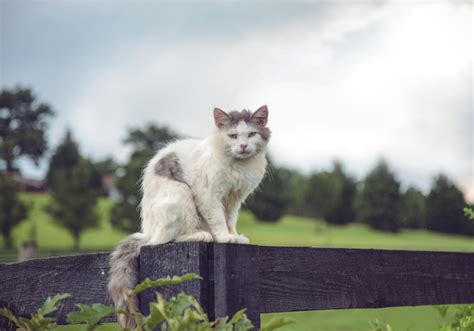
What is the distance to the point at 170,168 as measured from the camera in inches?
95.7

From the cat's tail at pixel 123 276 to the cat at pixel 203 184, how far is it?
0.04m

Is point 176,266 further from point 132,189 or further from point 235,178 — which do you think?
point 132,189

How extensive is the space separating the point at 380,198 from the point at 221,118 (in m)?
43.1

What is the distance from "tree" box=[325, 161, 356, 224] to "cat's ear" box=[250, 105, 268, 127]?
43.4 metres

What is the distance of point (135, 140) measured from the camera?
43688 millimetres

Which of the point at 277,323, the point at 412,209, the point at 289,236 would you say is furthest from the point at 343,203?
the point at 277,323

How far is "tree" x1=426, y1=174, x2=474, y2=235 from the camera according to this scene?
12234mm

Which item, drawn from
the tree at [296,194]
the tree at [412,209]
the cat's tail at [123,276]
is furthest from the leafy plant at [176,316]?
the tree at [296,194]

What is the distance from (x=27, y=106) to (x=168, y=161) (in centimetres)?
4655

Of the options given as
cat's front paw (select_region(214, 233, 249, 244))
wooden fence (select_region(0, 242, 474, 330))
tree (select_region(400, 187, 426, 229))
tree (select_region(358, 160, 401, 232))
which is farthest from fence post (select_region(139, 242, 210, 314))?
tree (select_region(358, 160, 401, 232))

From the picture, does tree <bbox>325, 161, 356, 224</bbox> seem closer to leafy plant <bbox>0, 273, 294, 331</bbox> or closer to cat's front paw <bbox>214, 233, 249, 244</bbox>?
cat's front paw <bbox>214, 233, 249, 244</bbox>

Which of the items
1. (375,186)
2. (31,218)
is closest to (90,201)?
(31,218)

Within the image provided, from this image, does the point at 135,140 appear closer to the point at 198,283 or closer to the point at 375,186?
the point at 375,186

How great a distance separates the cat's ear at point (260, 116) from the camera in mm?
2705
